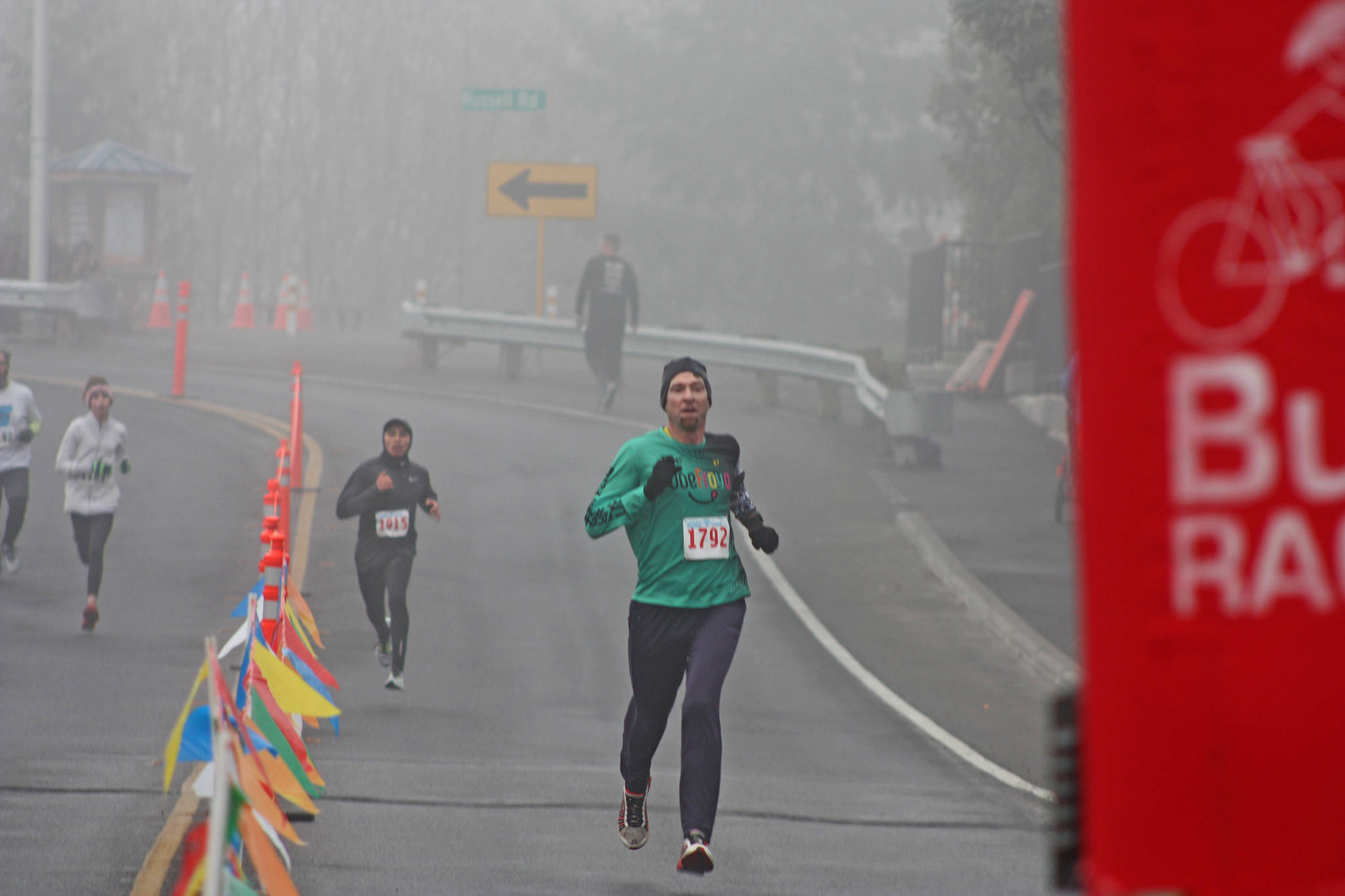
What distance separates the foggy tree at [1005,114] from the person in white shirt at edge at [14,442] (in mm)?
12393

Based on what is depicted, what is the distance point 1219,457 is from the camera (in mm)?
2008

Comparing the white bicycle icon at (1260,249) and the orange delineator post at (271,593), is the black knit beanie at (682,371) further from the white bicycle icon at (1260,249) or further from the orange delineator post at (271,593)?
the white bicycle icon at (1260,249)

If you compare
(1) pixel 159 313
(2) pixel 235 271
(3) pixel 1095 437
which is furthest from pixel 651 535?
(2) pixel 235 271

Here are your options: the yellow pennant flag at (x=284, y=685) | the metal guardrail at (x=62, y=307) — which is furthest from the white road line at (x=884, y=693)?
the metal guardrail at (x=62, y=307)

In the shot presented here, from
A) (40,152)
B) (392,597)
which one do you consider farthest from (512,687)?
(40,152)

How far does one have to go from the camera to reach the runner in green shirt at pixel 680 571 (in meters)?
7.08

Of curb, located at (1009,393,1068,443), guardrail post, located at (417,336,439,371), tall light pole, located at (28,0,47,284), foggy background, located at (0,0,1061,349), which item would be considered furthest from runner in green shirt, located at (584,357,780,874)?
foggy background, located at (0,0,1061,349)

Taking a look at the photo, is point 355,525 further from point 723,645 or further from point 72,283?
point 72,283

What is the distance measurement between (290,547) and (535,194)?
14825 mm

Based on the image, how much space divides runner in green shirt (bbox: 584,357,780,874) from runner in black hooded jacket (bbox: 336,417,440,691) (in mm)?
4721

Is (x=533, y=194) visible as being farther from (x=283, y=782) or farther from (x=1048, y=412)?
(x=283, y=782)

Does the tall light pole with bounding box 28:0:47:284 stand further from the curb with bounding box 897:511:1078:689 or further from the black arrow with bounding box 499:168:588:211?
the curb with bounding box 897:511:1078:689

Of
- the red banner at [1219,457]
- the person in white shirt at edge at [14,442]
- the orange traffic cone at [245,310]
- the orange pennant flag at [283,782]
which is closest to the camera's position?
the red banner at [1219,457]

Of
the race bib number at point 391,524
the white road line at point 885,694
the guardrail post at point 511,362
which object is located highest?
the guardrail post at point 511,362
